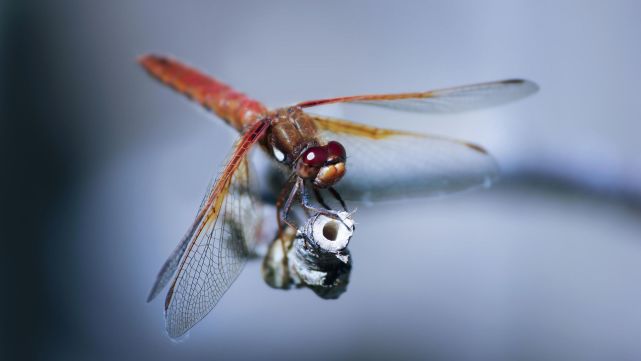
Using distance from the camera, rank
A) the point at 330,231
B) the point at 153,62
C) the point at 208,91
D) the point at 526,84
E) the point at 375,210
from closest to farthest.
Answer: the point at 330,231 → the point at 526,84 → the point at 375,210 → the point at 208,91 → the point at 153,62

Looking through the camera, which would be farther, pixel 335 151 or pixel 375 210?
pixel 375 210

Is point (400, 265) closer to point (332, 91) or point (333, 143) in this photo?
point (332, 91)

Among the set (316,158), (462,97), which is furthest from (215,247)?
(462,97)

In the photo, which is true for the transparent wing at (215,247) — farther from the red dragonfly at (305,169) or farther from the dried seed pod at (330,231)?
the dried seed pod at (330,231)

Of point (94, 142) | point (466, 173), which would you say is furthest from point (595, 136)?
point (94, 142)

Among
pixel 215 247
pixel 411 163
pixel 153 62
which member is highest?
pixel 153 62

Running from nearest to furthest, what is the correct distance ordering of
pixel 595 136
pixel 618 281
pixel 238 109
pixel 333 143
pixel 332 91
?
1. pixel 333 143
2. pixel 238 109
3. pixel 618 281
4. pixel 595 136
5. pixel 332 91

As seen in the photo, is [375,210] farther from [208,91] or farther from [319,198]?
[208,91]
